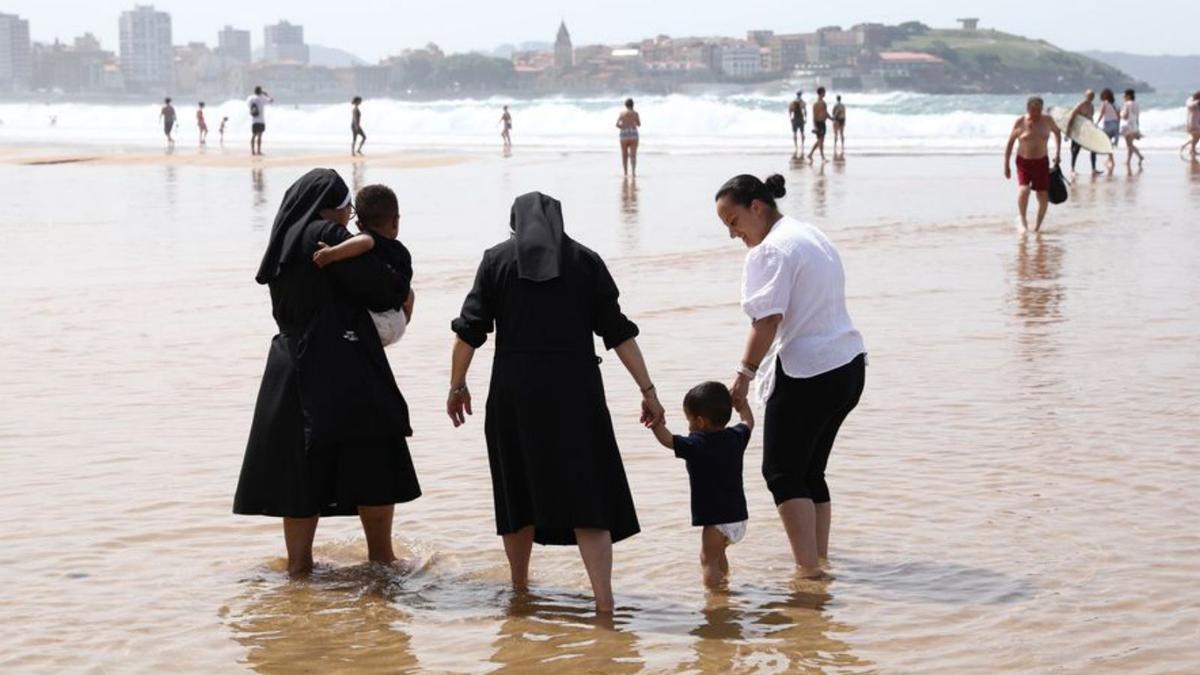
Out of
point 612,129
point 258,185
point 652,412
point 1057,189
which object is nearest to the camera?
point 652,412

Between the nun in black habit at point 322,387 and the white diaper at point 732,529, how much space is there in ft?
3.94

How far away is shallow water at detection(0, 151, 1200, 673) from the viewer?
18.6 feet

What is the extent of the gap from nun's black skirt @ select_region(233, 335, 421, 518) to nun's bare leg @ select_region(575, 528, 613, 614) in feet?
2.60

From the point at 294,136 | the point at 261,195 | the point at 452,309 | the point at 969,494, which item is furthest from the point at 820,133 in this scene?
the point at 294,136

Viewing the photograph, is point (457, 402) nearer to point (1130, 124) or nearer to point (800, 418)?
point (800, 418)

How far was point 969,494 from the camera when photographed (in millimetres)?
7488

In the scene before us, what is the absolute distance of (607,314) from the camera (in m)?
5.80

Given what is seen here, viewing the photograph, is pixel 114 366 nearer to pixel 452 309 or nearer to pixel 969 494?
pixel 452 309

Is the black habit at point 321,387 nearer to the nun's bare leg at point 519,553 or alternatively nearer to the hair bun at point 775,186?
the nun's bare leg at point 519,553

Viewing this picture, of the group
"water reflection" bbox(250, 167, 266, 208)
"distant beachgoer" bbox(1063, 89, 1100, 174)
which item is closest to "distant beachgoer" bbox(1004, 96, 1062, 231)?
"distant beachgoer" bbox(1063, 89, 1100, 174)

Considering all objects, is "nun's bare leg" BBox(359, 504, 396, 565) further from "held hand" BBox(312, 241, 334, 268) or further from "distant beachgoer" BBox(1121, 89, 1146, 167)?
"distant beachgoer" BBox(1121, 89, 1146, 167)

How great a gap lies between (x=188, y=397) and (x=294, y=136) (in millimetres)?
59294

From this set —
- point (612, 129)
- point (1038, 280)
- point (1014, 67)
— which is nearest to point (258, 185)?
point (1038, 280)

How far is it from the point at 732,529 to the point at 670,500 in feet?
4.71
